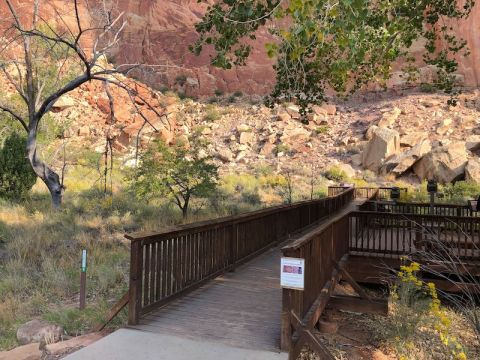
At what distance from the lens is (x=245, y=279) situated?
805 cm

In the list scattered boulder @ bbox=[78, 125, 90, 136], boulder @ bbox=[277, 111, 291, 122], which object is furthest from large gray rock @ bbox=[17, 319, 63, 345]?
boulder @ bbox=[277, 111, 291, 122]

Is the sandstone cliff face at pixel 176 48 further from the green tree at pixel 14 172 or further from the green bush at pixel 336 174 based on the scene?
the green tree at pixel 14 172

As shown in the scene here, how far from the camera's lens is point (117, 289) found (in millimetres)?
8359

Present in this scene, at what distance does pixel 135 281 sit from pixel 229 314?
1.41 m

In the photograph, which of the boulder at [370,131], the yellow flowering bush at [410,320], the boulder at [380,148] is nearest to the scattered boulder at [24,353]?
the yellow flowering bush at [410,320]

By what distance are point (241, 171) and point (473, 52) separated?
30.0 m

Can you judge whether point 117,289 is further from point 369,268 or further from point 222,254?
point 369,268

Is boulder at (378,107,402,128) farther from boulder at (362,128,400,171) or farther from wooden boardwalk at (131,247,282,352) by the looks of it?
→ wooden boardwalk at (131,247,282,352)

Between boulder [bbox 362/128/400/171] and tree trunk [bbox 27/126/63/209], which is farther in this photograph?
boulder [bbox 362/128/400/171]

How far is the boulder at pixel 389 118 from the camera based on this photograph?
46188mm

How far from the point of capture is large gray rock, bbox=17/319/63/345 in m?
5.73

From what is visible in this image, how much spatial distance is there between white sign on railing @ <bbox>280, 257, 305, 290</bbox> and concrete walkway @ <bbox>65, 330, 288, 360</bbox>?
0.73 metres

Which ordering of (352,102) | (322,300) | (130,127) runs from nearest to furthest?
(322,300) < (130,127) < (352,102)

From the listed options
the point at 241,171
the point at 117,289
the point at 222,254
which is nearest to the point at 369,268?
the point at 222,254
